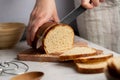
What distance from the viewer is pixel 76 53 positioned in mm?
914

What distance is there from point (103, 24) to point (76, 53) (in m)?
0.33

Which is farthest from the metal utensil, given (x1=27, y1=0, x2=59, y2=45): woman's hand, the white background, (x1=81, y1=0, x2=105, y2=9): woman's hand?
the white background

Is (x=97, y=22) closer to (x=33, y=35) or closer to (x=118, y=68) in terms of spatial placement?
(x=33, y=35)

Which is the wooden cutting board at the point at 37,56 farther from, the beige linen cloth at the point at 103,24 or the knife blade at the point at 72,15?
the beige linen cloth at the point at 103,24

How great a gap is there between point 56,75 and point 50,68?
0.06 metres

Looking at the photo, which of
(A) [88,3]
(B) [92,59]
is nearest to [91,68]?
(B) [92,59]

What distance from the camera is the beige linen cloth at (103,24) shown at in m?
Result: 1.18

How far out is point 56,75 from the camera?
817mm

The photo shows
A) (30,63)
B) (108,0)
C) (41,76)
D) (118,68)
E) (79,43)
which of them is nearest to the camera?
(118,68)

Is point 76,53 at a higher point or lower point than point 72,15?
lower

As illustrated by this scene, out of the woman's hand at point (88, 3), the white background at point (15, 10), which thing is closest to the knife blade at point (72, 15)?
the woman's hand at point (88, 3)

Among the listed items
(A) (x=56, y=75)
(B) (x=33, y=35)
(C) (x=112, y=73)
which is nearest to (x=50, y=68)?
(A) (x=56, y=75)

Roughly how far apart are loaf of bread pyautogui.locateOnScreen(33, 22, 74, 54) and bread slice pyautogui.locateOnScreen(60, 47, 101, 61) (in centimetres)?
5

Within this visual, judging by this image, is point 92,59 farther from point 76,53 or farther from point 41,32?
point 41,32
